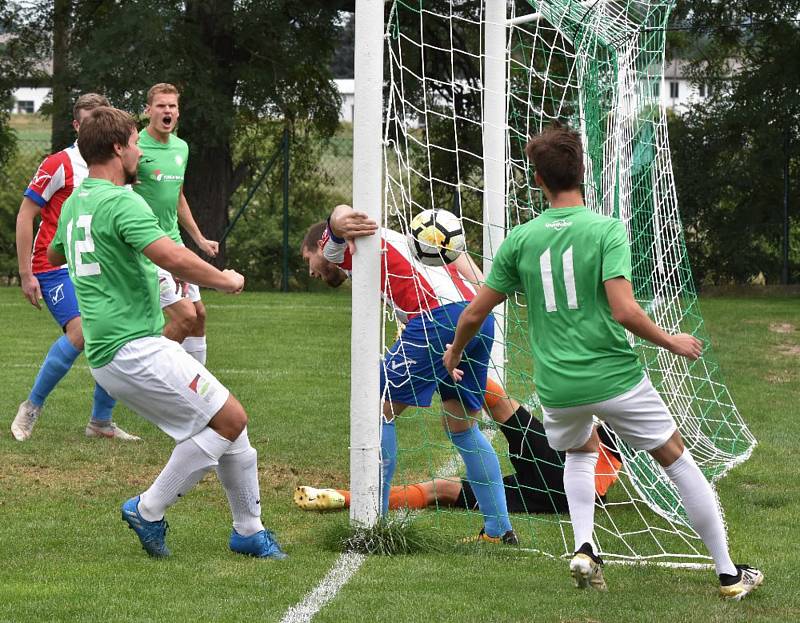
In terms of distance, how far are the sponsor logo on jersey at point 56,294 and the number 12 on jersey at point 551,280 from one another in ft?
12.9

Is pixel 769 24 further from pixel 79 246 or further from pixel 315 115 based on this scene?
pixel 79 246

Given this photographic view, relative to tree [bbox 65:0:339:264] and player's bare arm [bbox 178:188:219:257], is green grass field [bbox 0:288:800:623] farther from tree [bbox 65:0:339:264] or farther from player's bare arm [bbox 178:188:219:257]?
tree [bbox 65:0:339:264]

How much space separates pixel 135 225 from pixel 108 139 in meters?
0.41

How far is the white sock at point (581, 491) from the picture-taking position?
446 centimetres

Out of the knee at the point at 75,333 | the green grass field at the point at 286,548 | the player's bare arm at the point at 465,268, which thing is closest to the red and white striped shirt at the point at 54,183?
the knee at the point at 75,333

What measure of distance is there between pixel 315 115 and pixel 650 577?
1697cm

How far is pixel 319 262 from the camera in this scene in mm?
5531

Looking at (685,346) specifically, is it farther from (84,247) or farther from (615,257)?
(84,247)

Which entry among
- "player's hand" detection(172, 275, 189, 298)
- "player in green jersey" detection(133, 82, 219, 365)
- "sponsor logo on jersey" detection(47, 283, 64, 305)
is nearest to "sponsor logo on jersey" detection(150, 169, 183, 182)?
"player in green jersey" detection(133, 82, 219, 365)

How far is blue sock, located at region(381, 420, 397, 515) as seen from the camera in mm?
5236

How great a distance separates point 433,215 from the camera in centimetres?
546

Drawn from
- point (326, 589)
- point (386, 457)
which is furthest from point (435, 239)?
point (326, 589)

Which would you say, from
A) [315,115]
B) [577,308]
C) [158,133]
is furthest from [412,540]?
[315,115]

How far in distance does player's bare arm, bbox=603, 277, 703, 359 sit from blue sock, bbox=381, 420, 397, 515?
1.44m
